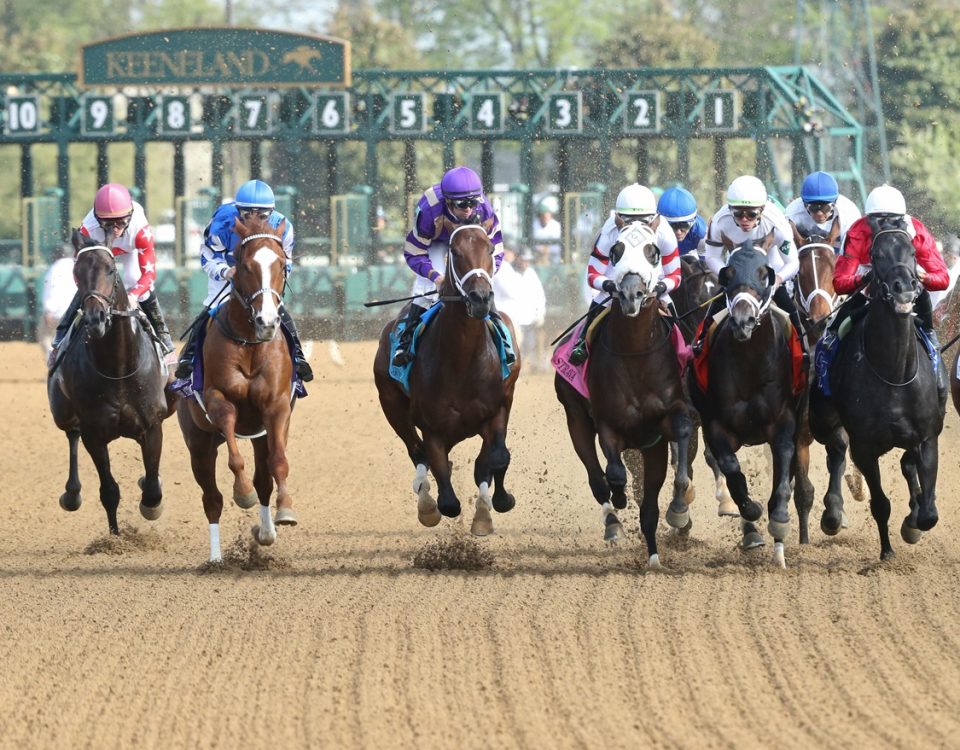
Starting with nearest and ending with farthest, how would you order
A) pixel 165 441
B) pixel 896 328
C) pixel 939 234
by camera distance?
pixel 896 328, pixel 165 441, pixel 939 234

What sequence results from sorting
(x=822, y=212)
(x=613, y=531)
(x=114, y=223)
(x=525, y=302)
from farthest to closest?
(x=525, y=302)
(x=822, y=212)
(x=114, y=223)
(x=613, y=531)

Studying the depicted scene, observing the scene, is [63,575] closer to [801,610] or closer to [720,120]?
[801,610]

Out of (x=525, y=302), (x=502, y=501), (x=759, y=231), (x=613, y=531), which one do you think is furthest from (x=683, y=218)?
(x=525, y=302)

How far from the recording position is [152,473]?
1027cm

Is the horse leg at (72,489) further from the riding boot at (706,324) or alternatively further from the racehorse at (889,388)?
the racehorse at (889,388)

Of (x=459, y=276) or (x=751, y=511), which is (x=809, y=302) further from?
(x=459, y=276)

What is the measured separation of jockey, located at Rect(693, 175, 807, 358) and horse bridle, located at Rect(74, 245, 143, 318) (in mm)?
3307

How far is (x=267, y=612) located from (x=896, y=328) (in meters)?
3.47

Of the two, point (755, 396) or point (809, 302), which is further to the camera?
point (809, 302)

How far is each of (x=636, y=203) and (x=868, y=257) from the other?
132 cm

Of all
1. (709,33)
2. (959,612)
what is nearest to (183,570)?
(959,612)

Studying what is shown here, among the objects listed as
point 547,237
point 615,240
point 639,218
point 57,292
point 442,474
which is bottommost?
point 442,474

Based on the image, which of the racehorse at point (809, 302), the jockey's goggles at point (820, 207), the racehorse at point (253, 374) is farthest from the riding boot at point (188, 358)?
the jockey's goggles at point (820, 207)

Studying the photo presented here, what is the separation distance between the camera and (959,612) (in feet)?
24.9
